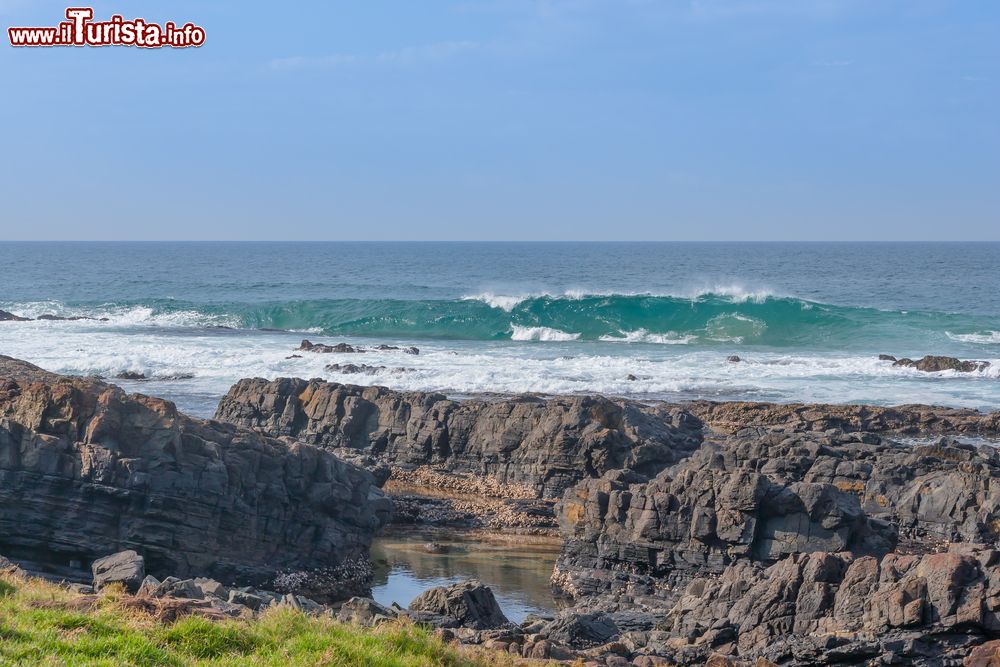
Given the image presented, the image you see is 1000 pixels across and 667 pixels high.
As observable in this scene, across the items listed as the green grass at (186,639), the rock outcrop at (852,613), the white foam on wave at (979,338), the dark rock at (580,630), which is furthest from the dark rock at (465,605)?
the white foam on wave at (979,338)

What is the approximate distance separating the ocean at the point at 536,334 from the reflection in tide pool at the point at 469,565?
12807 mm

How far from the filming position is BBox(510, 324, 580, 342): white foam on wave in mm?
56500

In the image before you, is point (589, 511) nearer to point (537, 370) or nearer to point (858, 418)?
point (858, 418)

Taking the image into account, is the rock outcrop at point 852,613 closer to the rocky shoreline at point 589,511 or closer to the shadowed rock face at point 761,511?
the rocky shoreline at point 589,511

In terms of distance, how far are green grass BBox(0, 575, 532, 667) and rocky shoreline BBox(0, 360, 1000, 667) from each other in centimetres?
192

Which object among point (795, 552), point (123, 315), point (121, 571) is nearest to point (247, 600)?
point (121, 571)

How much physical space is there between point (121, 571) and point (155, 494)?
3.45m

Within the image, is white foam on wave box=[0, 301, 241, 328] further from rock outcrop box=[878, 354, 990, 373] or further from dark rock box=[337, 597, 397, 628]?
dark rock box=[337, 597, 397, 628]

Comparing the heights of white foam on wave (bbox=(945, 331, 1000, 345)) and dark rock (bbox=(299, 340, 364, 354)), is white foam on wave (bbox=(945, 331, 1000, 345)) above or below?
above

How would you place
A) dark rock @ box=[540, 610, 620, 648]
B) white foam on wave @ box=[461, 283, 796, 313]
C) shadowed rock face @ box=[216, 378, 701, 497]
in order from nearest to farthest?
dark rock @ box=[540, 610, 620, 648] < shadowed rock face @ box=[216, 378, 701, 497] < white foam on wave @ box=[461, 283, 796, 313]

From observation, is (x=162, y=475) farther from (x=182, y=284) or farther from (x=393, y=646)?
(x=182, y=284)

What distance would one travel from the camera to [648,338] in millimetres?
56281

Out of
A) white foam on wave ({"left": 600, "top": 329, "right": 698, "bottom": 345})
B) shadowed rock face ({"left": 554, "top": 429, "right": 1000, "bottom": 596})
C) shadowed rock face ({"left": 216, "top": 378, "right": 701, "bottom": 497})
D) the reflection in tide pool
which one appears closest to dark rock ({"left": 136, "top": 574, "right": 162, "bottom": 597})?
the reflection in tide pool

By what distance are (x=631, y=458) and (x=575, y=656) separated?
10.7 meters
